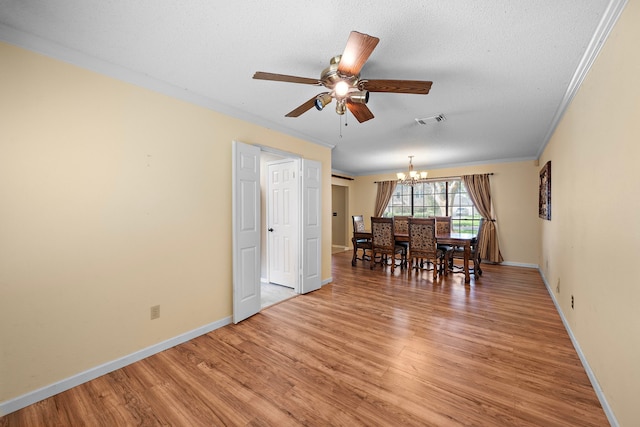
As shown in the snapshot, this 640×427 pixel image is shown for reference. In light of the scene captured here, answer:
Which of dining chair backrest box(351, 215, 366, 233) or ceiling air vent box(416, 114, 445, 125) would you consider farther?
dining chair backrest box(351, 215, 366, 233)

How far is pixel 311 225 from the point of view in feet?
13.2

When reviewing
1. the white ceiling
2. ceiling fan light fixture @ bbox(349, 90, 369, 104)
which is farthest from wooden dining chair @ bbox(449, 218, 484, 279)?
ceiling fan light fixture @ bbox(349, 90, 369, 104)

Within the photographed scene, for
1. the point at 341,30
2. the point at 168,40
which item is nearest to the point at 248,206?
the point at 168,40

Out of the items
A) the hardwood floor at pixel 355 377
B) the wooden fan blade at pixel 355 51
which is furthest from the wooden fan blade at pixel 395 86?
the hardwood floor at pixel 355 377

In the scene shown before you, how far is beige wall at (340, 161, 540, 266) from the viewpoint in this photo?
5590mm

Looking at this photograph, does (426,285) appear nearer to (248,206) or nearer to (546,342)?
(546,342)

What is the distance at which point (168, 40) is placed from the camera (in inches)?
69.1

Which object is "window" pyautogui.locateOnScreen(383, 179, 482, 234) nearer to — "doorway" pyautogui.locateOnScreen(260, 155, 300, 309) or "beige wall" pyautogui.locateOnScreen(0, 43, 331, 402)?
"doorway" pyautogui.locateOnScreen(260, 155, 300, 309)

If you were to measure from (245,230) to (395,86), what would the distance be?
2.13 meters

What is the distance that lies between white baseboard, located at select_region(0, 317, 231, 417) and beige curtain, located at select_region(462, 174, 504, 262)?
6013 millimetres

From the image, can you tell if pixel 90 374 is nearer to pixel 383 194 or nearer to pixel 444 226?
pixel 444 226

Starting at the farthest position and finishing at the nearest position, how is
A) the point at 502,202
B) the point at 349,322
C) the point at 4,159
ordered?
the point at 502,202
the point at 349,322
the point at 4,159

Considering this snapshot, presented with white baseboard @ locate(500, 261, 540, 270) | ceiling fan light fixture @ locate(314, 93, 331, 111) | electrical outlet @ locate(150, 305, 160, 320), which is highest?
ceiling fan light fixture @ locate(314, 93, 331, 111)

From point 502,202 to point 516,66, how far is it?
4.74 meters
